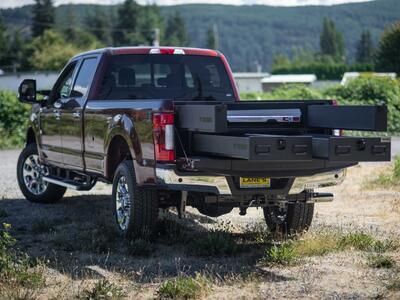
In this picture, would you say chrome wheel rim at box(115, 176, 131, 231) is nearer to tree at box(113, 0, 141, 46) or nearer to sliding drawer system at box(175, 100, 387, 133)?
sliding drawer system at box(175, 100, 387, 133)

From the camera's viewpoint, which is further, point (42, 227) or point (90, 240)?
point (42, 227)

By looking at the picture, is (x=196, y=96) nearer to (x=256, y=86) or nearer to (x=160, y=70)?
(x=160, y=70)

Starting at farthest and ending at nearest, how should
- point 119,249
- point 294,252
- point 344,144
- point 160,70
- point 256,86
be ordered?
point 256,86, point 160,70, point 119,249, point 294,252, point 344,144

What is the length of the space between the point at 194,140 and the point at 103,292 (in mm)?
2122

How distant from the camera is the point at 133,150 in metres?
8.57

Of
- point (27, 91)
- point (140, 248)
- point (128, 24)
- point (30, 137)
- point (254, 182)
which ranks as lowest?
point (140, 248)

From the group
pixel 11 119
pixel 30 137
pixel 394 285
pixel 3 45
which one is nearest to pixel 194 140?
pixel 394 285

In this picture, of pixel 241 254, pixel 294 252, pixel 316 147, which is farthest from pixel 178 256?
pixel 316 147

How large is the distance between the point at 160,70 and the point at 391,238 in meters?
3.35

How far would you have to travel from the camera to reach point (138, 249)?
27.2 ft

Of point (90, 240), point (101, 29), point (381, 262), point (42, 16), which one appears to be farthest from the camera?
point (101, 29)

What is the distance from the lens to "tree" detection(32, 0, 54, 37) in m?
118

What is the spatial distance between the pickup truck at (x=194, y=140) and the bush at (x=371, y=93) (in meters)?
20.6

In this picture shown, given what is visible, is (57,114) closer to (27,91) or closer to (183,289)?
(27,91)
